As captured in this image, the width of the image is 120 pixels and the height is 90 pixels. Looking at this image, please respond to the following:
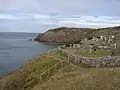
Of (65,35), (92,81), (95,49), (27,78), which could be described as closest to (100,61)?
(92,81)

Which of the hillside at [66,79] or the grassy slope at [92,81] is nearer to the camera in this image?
the grassy slope at [92,81]

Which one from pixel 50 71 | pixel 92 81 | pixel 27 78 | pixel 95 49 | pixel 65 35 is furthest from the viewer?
pixel 65 35

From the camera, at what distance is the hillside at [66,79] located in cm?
2388

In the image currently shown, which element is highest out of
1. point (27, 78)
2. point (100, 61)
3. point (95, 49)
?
point (95, 49)

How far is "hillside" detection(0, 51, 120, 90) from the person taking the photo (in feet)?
78.4

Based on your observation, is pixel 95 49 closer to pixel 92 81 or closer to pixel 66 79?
pixel 66 79

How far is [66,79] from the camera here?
92.1ft

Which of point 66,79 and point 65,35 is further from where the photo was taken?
point 65,35

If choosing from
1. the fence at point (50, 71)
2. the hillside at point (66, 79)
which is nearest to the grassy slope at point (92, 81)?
the hillside at point (66, 79)

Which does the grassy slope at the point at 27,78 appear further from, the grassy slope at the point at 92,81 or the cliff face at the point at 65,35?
the cliff face at the point at 65,35

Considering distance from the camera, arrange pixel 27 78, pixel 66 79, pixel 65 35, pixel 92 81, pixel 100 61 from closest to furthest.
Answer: pixel 92 81, pixel 66 79, pixel 100 61, pixel 27 78, pixel 65 35

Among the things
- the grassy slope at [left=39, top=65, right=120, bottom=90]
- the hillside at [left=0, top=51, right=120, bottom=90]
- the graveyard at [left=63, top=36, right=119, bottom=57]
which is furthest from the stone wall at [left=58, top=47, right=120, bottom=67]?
the grassy slope at [left=39, top=65, right=120, bottom=90]

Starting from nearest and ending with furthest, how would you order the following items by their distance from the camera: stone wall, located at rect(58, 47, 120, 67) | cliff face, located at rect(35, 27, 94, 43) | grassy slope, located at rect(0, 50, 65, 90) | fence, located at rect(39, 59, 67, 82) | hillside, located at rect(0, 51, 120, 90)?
hillside, located at rect(0, 51, 120, 90) → stone wall, located at rect(58, 47, 120, 67) → fence, located at rect(39, 59, 67, 82) → grassy slope, located at rect(0, 50, 65, 90) → cliff face, located at rect(35, 27, 94, 43)

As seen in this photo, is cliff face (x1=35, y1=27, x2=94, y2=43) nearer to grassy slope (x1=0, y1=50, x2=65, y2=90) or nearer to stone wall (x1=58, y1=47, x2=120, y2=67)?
grassy slope (x1=0, y1=50, x2=65, y2=90)
